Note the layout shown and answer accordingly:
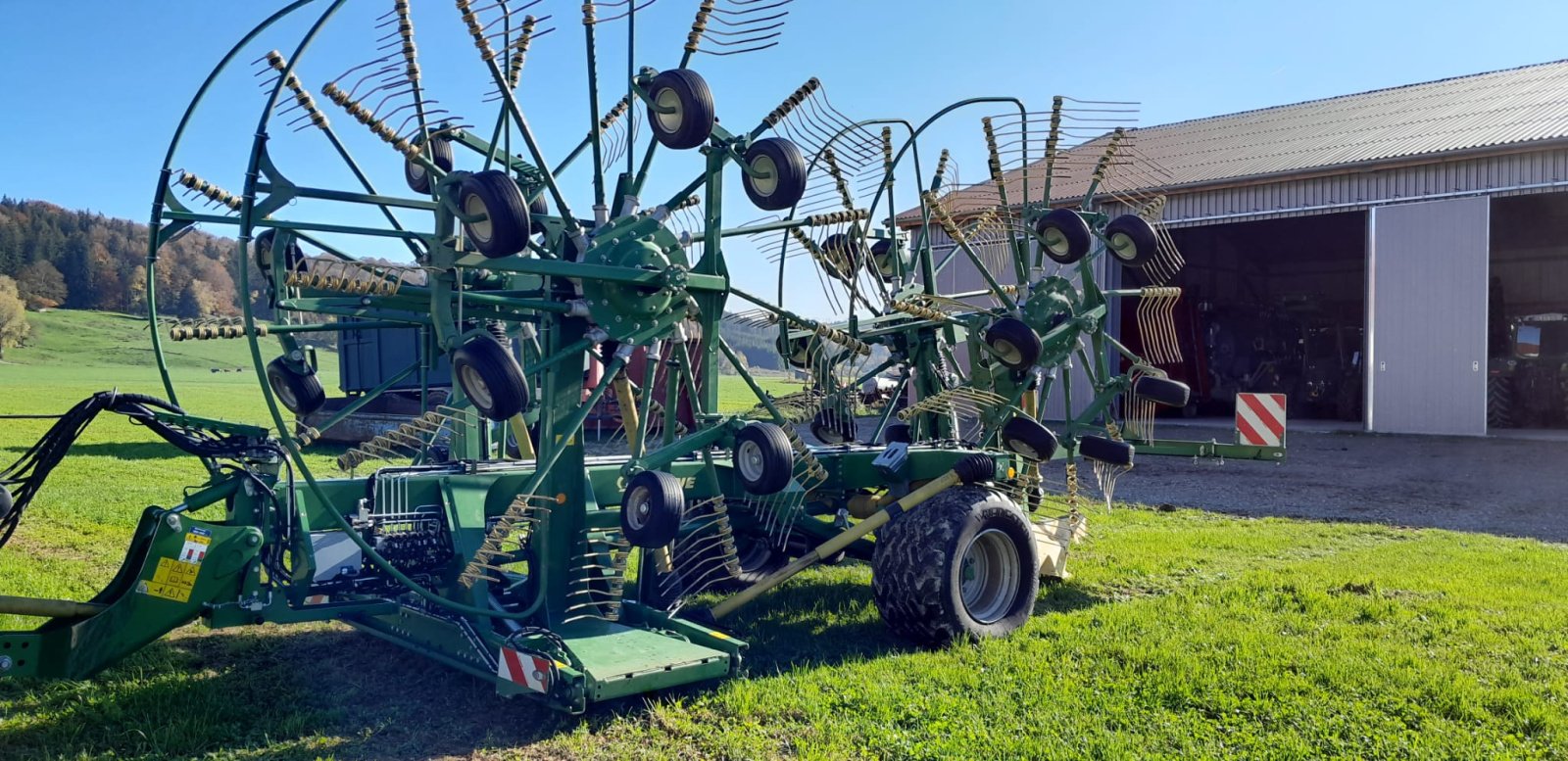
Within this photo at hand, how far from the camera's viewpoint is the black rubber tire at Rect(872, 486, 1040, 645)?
5719 millimetres

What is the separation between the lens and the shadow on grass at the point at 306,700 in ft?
14.8

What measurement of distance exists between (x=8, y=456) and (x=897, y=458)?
535 inches

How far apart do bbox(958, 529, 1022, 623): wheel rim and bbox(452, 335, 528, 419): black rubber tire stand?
2.85 m

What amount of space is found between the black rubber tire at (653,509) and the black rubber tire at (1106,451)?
352 centimetres

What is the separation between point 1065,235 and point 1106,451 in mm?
1424

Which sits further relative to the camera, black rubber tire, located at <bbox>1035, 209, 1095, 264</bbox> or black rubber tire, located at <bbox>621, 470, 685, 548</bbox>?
black rubber tire, located at <bbox>1035, 209, 1095, 264</bbox>

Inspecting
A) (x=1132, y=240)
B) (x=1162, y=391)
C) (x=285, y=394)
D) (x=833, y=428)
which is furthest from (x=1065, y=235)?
(x=285, y=394)

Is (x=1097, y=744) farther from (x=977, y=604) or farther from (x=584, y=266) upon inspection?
(x=584, y=266)

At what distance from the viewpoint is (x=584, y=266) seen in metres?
4.87

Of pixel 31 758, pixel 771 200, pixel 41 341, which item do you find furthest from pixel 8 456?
pixel 41 341

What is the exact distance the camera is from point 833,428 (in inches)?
318

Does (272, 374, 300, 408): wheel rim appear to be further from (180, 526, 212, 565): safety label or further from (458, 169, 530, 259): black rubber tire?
(458, 169, 530, 259): black rubber tire

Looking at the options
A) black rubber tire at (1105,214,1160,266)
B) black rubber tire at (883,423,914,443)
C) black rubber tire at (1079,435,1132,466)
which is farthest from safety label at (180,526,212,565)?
black rubber tire at (1105,214,1160,266)

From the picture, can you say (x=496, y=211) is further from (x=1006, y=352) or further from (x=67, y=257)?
(x=67, y=257)
